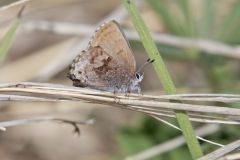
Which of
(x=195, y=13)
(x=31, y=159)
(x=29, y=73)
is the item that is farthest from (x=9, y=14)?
(x=195, y=13)

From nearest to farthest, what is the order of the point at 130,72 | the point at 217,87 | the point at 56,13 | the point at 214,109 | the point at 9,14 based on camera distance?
the point at 214,109 → the point at 130,72 → the point at 217,87 → the point at 9,14 → the point at 56,13

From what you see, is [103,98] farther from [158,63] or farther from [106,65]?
[106,65]

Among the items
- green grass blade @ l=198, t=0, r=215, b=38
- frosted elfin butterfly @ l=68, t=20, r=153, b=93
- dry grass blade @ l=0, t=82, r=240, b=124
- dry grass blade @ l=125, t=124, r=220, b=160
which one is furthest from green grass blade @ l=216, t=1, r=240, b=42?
dry grass blade @ l=0, t=82, r=240, b=124

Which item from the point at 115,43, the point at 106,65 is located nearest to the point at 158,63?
the point at 115,43

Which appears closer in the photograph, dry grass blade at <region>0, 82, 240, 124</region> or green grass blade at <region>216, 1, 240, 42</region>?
dry grass blade at <region>0, 82, 240, 124</region>

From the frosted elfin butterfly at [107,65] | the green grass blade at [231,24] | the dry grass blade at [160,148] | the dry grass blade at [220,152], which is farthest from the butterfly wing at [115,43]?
the green grass blade at [231,24]

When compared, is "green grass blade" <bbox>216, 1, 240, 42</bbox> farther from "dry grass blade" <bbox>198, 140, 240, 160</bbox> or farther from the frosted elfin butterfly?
"dry grass blade" <bbox>198, 140, 240, 160</bbox>

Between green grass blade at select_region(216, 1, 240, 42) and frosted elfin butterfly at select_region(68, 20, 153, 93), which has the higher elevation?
green grass blade at select_region(216, 1, 240, 42)

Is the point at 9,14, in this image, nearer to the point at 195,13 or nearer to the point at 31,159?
the point at 31,159
